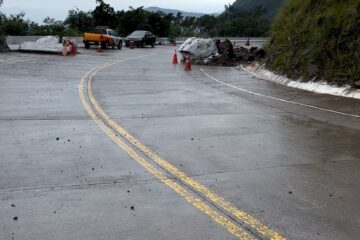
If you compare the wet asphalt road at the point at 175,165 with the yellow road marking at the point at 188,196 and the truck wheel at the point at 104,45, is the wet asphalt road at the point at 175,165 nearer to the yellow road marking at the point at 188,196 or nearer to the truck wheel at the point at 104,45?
the yellow road marking at the point at 188,196

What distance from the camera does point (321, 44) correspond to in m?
18.8

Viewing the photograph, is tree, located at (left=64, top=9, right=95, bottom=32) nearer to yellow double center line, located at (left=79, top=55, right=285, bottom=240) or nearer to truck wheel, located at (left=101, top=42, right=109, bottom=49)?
truck wheel, located at (left=101, top=42, right=109, bottom=49)

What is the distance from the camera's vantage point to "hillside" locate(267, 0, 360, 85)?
17109 millimetres

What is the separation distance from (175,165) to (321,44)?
12.8 meters

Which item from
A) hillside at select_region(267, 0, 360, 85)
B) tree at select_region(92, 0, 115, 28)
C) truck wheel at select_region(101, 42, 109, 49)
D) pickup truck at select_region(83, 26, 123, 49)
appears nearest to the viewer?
hillside at select_region(267, 0, 360, 85)

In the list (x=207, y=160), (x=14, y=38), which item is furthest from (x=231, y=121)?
(x=14, y=38)

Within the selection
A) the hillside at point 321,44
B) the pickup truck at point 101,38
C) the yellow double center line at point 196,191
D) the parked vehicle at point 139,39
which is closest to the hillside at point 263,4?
the parked vehicle at point 139,39

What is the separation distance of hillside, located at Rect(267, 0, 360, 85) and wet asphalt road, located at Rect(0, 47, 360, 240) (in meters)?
3.07

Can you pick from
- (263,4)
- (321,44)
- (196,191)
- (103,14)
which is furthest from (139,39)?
(263,4)

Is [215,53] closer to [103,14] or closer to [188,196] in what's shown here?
[188,196]

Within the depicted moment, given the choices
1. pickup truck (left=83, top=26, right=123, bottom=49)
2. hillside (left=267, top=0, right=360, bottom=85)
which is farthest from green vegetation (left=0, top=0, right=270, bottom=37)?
hillside (left=267, top=0, right=360, bottom=85)

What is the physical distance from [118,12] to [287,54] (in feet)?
160

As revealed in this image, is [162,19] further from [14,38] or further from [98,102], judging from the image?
[98,102]

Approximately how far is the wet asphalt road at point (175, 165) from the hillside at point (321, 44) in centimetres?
307
